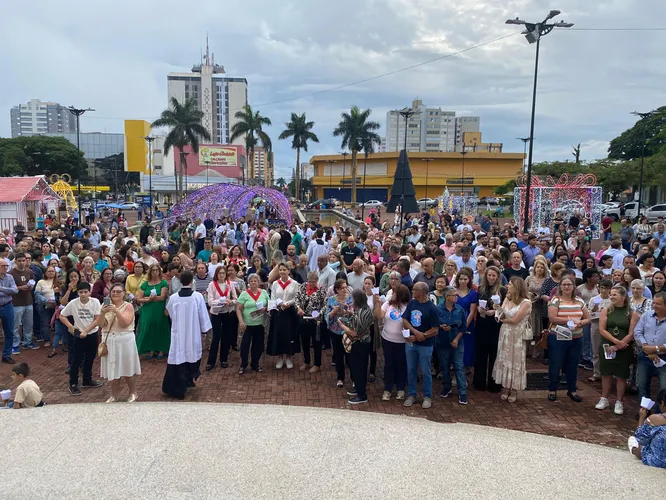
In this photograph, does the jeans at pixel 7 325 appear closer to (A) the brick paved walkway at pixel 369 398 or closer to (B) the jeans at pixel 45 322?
(A) the brick paved walkway at pixel 369 398

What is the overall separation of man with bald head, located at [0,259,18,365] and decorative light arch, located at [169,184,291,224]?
1765 centimetres

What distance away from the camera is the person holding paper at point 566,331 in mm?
6137

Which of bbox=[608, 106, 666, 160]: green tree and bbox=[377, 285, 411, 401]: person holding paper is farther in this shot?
bbox=[608, 106, 666, 160]: green tree

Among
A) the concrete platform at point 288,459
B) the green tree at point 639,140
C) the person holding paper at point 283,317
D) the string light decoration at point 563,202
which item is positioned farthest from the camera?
the green tree at point 639,140

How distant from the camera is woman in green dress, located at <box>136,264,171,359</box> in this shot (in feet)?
Answer: 25.2

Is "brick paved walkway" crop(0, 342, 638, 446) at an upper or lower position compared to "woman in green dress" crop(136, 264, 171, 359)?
lower

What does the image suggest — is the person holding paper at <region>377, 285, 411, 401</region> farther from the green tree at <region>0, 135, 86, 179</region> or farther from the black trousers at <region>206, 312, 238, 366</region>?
the green tree at <region>0, 135, 86, 179</region>

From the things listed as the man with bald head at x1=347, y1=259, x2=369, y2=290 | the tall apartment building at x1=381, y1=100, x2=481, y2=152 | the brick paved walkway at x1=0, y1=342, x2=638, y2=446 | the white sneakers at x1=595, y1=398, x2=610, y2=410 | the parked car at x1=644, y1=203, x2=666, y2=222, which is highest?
the tall apartment building at x1=381, y1=100, x2=481, y2=152

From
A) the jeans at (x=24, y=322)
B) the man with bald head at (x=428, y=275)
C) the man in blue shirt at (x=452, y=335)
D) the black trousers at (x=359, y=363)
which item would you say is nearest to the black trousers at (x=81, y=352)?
the jeans at (x=24, y=322)

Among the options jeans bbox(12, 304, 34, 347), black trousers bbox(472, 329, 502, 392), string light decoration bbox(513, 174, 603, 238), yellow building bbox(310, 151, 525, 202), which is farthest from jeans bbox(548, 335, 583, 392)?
yellow building bbox(310, 151, 525, 202)

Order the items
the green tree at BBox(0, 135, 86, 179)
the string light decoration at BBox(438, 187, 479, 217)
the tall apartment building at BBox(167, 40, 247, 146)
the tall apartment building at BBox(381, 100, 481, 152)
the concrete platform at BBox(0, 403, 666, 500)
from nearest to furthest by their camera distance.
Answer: the concrete platform at BBox(0, 403, 666, 500), the string light decoration at BBox(438, 187, 479, 217), the green tree at BBox(0, 135, 86, 179), the tall apartment building at BBox(167, 40, 247, 146), the tall apartment building at BBox(381, 100, 481, 152)

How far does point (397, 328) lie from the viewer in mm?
6234

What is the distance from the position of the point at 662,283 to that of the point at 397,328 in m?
3.58

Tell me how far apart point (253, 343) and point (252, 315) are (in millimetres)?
497
